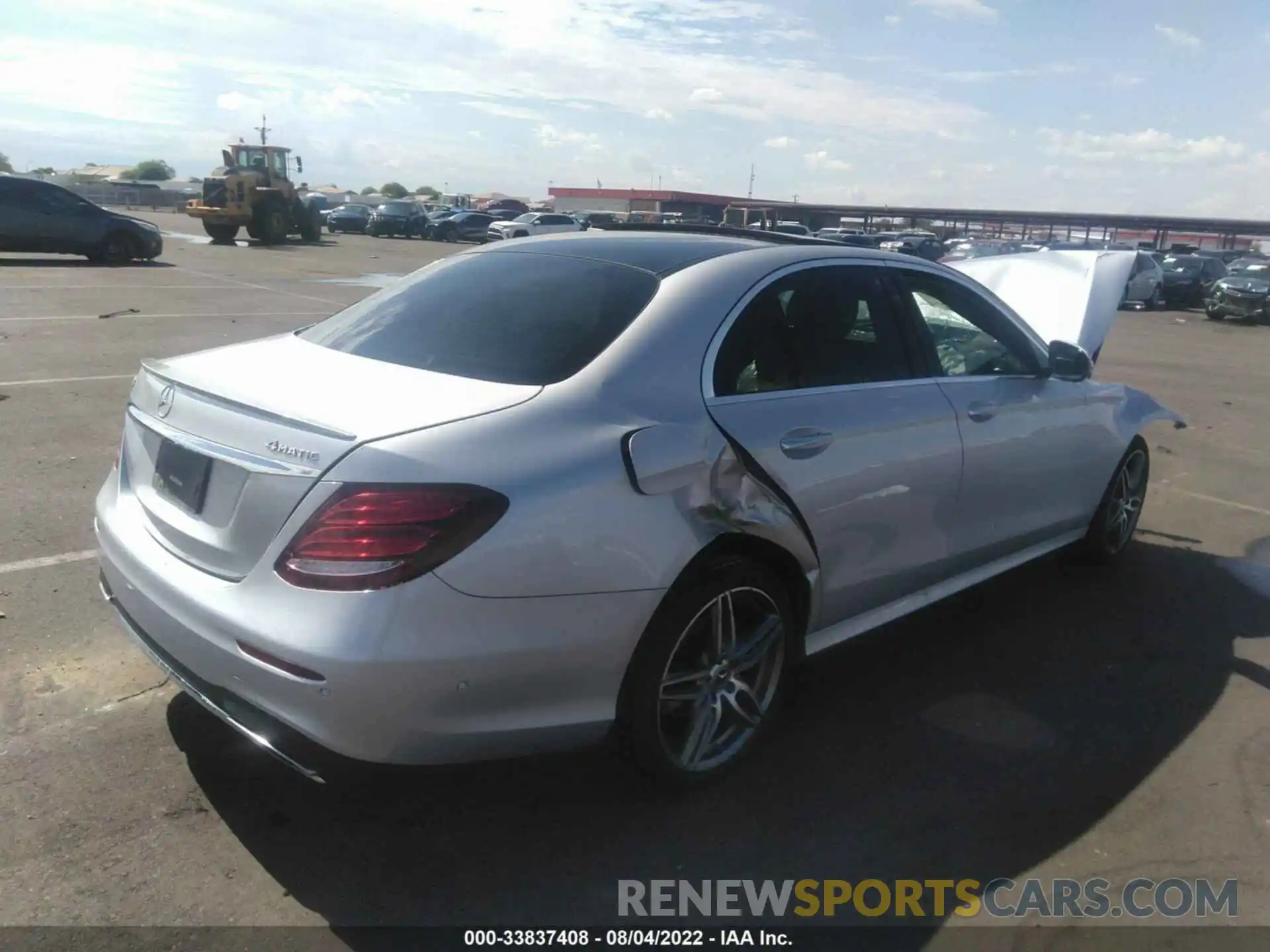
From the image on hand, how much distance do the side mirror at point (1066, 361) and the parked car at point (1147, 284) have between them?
25158mm

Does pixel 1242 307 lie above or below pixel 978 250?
below

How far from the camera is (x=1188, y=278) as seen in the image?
29.6m

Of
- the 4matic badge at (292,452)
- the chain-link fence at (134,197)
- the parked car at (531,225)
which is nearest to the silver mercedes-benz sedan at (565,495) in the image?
the 4matic badge at (292,452)

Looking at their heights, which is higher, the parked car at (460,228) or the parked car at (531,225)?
the parked car at (531,225)

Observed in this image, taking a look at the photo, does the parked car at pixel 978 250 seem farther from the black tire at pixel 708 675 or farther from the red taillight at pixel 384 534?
the red taillight at pixel 384 534

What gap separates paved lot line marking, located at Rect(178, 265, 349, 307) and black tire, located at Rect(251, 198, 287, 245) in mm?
11673

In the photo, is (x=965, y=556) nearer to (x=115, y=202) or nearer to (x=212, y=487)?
(x=212, y=487)

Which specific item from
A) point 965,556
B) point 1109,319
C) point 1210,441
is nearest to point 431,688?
point 965,556

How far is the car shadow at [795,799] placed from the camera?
2.82 meters

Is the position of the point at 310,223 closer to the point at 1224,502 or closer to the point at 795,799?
the point at 1224,502

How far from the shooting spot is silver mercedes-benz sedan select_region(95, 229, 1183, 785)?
2561 mm

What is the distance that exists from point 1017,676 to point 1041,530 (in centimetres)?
86

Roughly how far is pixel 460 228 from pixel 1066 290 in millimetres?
41112

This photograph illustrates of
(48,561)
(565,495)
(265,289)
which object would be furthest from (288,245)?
(565,495)
